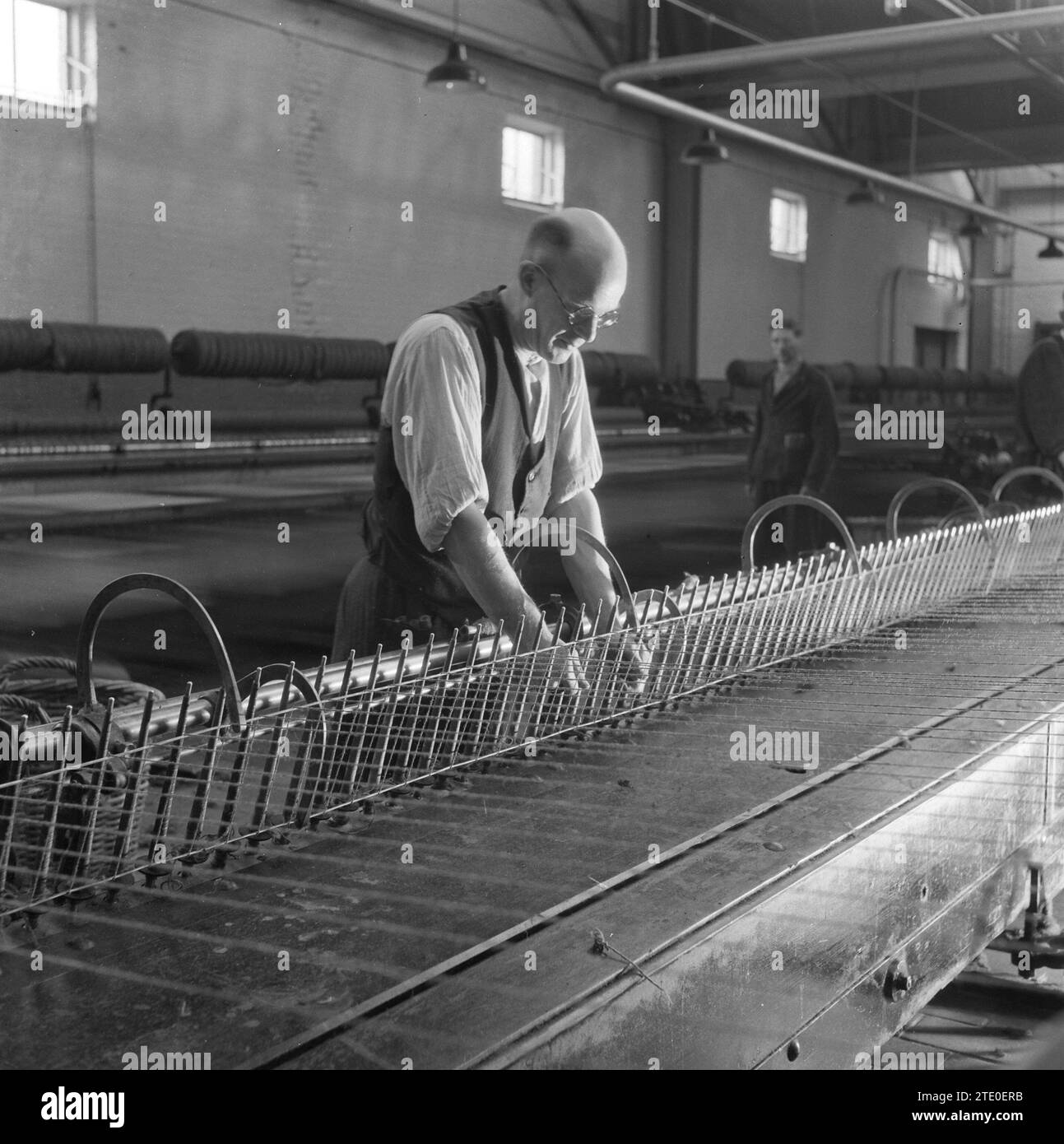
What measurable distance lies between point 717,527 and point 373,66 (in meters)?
3.71

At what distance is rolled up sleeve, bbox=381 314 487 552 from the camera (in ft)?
6.00

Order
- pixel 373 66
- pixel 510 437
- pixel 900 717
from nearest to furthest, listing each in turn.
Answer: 1. pixel 900 717
2. pixel 510 437
3. pixel 373 66

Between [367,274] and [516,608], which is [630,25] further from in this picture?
[516,608]

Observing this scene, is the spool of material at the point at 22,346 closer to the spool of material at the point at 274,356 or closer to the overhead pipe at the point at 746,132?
the spool of material at the point at 274,356

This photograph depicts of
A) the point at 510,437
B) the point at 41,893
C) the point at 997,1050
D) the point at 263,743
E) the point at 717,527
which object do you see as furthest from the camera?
the point at 717,527

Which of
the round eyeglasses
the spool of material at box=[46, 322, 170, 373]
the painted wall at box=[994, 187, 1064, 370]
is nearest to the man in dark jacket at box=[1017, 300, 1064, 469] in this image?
the spool of material at box=[46, 322, 170, 373]

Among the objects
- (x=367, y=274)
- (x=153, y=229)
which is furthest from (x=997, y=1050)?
(x=367, y=274)

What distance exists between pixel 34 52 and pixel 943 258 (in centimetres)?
1183

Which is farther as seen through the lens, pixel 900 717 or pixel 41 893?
pixel 900 717

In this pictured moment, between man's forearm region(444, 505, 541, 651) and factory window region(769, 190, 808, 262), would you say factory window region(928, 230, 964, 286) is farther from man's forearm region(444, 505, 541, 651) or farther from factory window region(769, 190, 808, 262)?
man's forearm region(444, 505, 541, 651)

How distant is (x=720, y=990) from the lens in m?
1.09

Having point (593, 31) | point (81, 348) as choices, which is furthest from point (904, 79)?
point (81, 348)

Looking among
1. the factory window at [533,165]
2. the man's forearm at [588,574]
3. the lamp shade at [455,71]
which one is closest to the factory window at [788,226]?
the factory window at [533,165]

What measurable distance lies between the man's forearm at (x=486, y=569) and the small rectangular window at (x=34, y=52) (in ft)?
17.8
